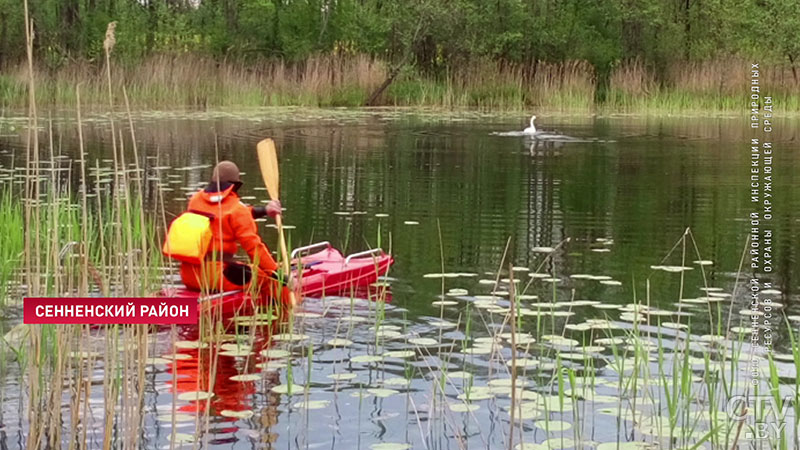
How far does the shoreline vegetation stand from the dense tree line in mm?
1446

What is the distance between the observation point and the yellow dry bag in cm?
721

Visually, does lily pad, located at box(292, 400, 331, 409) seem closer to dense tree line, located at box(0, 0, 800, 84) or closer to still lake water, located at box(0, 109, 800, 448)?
still lake water, located at box(0, 109, 800, 448)

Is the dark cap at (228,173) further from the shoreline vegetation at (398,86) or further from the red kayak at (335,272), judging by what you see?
the shoreline vegetation at (398,86)

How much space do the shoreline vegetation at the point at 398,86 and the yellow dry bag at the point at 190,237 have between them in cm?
2139

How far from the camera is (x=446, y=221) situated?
40.1ft

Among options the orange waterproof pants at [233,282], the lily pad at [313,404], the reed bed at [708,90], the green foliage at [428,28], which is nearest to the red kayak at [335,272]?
the orange waterproof pants at [233,282]

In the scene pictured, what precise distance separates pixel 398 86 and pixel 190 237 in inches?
1057

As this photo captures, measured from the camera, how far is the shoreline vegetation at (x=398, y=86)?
29062 millimetres

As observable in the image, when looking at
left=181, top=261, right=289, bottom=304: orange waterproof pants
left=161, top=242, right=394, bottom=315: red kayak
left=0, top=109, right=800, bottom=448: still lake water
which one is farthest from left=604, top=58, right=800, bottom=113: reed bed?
left=181, top=261, right=289, bottom=304: orange waterproof pants

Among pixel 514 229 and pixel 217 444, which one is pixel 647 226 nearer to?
pixel 514 229

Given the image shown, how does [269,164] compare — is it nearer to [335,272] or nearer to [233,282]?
[233,282]

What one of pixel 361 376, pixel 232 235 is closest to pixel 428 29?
pixel 232 235

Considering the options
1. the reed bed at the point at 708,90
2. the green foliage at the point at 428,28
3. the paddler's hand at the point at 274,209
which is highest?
the green foliage at the point at 428,28

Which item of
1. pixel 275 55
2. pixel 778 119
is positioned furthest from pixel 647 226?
pixel 275 55
